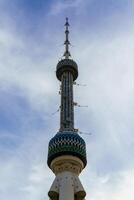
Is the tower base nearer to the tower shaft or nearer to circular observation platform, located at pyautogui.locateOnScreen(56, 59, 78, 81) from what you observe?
the tower shaft

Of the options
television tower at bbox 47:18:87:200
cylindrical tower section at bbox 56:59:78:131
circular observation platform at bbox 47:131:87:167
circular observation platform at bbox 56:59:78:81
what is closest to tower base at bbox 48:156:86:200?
television tower at bbox 47:18:87:200

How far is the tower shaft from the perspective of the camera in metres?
40.6

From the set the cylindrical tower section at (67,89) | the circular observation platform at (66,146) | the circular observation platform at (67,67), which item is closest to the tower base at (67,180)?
the circular observation platform at (66,146)

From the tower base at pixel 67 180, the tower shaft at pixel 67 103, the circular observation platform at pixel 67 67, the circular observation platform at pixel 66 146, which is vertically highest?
the circular observation platform at pixel 67 67

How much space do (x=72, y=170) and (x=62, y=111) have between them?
22.6ft

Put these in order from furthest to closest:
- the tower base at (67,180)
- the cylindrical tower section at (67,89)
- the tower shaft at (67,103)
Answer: the cylindrical tower section at (67,89)
the tower shaft at (67,103)
the tower base at (67,180)

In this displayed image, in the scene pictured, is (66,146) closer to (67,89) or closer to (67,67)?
(67,89)

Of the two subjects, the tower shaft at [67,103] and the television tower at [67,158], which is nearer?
the television tower at [67,158]

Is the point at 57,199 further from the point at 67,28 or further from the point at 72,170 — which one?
the point at 67,28

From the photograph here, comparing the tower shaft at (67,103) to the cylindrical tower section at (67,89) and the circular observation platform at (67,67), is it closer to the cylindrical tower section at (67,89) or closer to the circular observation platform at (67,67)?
the cylindrical tower section at (67,89)

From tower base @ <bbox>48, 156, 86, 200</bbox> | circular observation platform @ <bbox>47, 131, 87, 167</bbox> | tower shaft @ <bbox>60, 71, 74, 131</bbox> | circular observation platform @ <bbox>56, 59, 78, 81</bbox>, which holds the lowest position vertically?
tower base @ <bbox>48, 156, 86, 200</bbox>

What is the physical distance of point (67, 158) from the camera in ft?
122

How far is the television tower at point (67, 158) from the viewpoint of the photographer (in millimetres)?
35750

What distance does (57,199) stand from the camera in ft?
119
